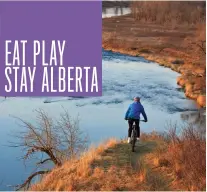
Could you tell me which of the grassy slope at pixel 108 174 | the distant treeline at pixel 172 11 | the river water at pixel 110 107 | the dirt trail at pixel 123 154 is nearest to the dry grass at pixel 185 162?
the grassy slope at pixel 108 174

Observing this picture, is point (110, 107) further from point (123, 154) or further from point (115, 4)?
point (115, 4)

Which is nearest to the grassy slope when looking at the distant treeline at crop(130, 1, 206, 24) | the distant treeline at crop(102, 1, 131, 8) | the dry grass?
the dry grass

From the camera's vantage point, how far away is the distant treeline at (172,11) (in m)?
67.2

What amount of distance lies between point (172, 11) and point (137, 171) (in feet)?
201

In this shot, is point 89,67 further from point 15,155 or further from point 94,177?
point 94,177

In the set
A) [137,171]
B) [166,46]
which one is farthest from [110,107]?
[166,46]

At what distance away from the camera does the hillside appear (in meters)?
9.88

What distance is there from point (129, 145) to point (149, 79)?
2271 cm

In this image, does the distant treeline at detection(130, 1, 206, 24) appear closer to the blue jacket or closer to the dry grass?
the blue jacket

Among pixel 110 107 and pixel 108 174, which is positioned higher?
pixel 110 107

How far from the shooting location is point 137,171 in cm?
1084

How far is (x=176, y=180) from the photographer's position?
33.4 feet

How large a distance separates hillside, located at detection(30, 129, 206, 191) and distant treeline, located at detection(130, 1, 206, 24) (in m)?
56.4

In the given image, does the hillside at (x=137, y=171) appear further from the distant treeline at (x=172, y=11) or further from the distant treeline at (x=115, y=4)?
the distant treeline at (x=115, y=4)
